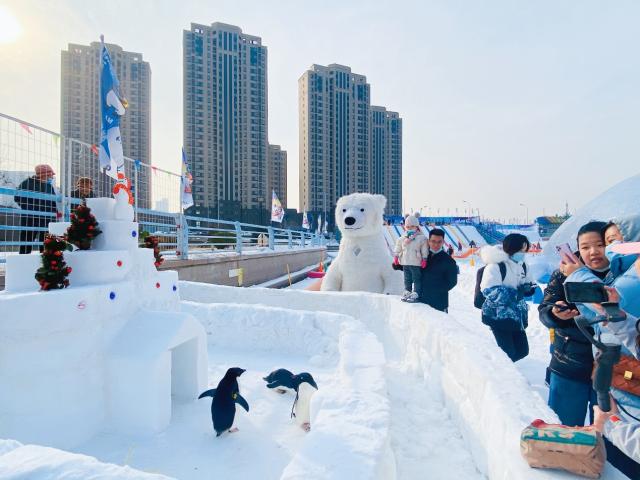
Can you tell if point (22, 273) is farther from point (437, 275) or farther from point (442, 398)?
point (437, 275)

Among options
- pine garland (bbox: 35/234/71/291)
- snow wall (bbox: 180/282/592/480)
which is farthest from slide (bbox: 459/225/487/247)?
pine garland (bbox: 35/234/71/291)

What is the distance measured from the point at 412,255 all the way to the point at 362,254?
2206 millimetres

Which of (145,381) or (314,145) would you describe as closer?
(145,381)

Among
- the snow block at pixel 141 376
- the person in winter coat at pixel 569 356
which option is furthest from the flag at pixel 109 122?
the person in winter coat at pixel 569 356

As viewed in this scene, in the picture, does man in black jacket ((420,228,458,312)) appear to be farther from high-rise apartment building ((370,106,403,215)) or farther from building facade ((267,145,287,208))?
high-rise apartment building ((370,106,403,215))

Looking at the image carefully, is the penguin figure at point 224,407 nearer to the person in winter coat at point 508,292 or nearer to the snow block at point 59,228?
the snow block at point 59,228

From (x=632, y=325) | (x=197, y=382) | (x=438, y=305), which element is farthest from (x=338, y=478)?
(x=438, y=305)

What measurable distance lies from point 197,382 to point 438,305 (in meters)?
2.99

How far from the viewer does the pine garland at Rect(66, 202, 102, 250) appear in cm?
325

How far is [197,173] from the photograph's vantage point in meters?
49.3

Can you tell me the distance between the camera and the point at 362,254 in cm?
678

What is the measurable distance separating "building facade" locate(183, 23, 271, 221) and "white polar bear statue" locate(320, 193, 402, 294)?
4419 cm

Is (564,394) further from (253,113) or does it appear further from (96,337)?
(253,113)

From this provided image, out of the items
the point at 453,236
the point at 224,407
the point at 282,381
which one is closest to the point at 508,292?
the point at 282,381
